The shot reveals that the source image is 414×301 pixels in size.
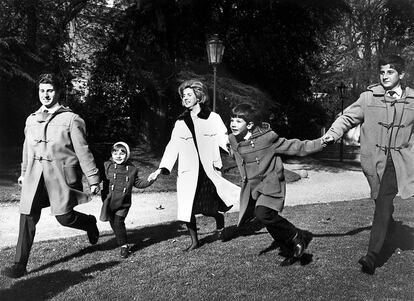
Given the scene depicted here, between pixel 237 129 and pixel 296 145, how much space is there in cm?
59

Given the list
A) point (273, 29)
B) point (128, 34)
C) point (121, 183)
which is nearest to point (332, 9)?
point (273, 29)

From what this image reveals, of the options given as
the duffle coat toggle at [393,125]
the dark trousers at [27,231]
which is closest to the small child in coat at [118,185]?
the dark trousers at [27,231]

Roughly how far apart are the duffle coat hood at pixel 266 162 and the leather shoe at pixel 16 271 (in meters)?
2.32

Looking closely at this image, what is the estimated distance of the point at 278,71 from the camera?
21.2 metres

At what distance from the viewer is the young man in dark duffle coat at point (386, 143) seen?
4.52 meters

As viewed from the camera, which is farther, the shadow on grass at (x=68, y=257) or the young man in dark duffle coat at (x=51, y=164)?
the shadow on grass at (x=68, y=257)

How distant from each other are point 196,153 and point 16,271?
223cm

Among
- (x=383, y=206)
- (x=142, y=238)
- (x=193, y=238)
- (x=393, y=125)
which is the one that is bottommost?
(x=142, y=238)

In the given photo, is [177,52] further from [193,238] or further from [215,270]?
[215,270]

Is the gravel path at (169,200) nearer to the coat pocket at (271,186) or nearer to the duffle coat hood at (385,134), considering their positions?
the coat pocket at (271,186)

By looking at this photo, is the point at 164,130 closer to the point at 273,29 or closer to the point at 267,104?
the point at 267,104

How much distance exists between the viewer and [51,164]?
4836 mm

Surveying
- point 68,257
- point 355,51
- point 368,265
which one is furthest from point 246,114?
point 355,51

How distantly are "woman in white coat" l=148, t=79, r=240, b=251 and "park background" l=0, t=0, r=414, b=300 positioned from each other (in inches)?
22.2
